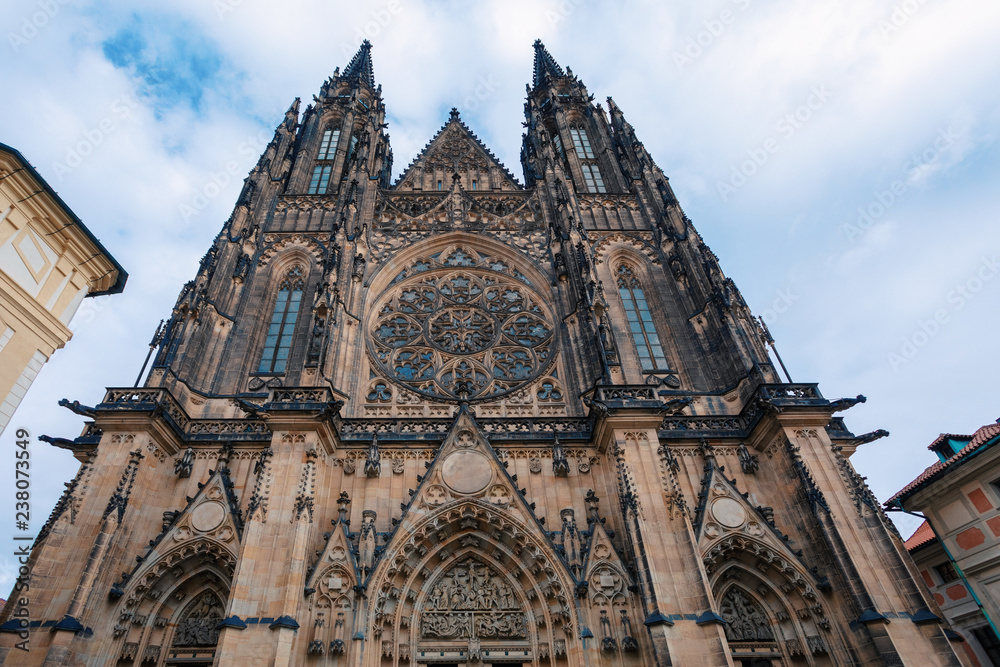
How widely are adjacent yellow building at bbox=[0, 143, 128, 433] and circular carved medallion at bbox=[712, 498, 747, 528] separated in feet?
41.7

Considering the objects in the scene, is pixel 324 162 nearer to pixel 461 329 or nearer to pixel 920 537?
pixel 461 329

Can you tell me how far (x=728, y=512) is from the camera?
12.4m

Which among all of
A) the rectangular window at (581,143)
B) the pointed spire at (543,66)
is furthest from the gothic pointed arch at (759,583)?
the pointed spire at (543,66)

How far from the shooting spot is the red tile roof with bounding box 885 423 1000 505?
1420cm

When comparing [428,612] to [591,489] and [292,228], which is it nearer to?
[591,489]

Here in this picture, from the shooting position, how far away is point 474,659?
1105cm

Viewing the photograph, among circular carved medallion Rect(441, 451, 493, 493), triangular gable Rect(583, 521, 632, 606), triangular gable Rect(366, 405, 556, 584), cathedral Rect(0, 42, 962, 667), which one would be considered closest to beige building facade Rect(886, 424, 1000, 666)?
cathedral Rect(0, 42, 962, 667)

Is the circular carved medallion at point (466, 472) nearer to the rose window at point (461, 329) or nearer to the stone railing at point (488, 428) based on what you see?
the stone railing at point (488, 428)

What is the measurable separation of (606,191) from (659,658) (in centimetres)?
1709

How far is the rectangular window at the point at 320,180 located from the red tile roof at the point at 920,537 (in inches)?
918

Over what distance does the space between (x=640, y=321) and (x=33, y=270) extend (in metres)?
14.8

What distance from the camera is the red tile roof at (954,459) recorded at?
46.6 ft

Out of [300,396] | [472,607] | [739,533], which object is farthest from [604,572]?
[300,396]

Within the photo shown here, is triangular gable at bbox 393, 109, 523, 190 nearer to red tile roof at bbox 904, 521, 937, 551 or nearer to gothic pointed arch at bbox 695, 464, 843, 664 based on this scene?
gothic pointed arch at bbox 695, 464, 843, 664
